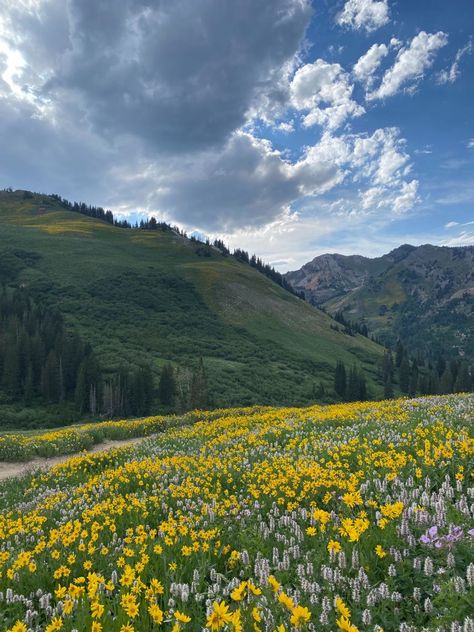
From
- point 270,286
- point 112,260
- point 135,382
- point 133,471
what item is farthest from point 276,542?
point 270,286

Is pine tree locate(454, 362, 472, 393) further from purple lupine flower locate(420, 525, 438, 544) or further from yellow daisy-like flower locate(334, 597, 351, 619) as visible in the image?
yellow daisy-like flower locate(334, 597, 351, 619)

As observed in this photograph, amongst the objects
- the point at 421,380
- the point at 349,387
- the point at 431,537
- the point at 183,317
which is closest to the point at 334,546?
the point at 431,537

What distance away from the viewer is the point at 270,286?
198 meters

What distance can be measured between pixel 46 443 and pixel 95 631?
2240cm

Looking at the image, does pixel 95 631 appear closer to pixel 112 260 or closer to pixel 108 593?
pixel 108 593

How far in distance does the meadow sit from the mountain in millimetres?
76896

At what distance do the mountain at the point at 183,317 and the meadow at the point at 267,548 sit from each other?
7690 cm

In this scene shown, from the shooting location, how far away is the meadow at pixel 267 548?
12.3ft

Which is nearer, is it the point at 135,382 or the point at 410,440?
the point at 410,440

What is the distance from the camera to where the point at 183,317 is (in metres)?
138

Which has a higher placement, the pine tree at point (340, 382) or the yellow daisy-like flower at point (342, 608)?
the yellow daisy-like flower at point (342, 608)

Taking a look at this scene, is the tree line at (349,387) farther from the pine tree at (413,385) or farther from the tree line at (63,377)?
the tree line at (63,377)

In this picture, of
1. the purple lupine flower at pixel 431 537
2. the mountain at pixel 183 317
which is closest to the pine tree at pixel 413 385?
the mountain at pixel 183 317

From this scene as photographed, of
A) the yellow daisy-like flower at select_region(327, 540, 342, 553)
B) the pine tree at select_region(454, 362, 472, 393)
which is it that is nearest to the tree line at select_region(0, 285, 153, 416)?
Result: the yellow daisy-like flower at select_region(327, 540, 342, 553)
